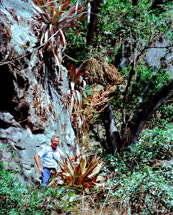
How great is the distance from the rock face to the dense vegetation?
24.2 inches

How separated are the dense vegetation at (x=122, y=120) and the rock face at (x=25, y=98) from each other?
24.2 inches

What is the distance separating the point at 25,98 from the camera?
19.5 feet

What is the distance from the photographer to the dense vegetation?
13.7 feet

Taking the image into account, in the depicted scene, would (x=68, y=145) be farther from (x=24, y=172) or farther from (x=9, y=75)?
(x=9, y=75)

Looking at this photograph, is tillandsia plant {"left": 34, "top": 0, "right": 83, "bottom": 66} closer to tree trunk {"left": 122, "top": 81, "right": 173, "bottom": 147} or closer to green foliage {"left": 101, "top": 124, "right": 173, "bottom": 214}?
tree trunk {"left": 122, "top": 81, "right": 173, "bottom": 147}

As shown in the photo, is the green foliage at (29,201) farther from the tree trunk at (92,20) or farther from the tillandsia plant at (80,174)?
the tree trunk at (92,20)

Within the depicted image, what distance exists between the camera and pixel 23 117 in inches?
236

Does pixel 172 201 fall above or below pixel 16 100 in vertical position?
below

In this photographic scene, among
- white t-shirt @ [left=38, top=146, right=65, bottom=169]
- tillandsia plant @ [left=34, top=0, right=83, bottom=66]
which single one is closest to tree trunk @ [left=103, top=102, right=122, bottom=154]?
tillandsia plant @ [left=34, top=0, right=83, bottom=66]

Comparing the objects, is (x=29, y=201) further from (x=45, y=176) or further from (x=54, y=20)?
(x=54, y=20)

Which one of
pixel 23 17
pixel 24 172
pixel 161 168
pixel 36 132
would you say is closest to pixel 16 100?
pixel 36 132

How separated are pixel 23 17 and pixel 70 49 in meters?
2.24

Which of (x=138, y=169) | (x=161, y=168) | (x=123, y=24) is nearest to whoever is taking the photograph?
(x=161, y=168)

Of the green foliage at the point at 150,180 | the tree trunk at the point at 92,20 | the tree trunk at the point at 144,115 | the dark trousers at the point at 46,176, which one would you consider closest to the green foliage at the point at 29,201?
the dark trousers at the point at 46,176
